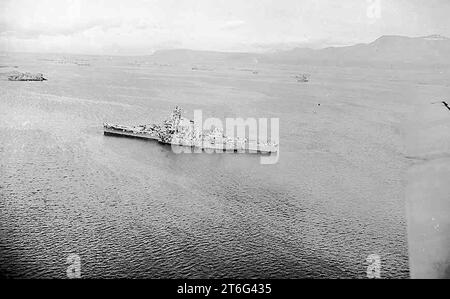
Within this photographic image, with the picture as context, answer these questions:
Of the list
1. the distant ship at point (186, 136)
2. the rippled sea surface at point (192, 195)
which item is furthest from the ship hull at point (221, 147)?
the rippled sea surface at point (192, 195)

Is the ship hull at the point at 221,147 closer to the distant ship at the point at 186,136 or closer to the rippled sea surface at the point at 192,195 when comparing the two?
the distant ship at the point at 186,136

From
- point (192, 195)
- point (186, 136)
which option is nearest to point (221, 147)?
point (186, 136)

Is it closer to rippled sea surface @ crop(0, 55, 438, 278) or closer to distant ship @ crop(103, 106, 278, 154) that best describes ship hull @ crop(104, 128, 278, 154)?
distant ship @ crop(103, 106, 278, 154)

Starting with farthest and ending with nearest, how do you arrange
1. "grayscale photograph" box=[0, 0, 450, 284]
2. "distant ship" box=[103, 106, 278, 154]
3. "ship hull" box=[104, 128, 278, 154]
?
"distant ship" box=[103, 106, 278, 154] → "ship hull" box=[104, 128, 278, 154] → "grayscale photograph" box=[0, 0, 450, 284]

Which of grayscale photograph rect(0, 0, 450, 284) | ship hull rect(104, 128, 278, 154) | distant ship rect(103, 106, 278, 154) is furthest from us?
distant ship rect(103, 106, 278, 154)

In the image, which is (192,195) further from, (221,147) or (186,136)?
(186,136)

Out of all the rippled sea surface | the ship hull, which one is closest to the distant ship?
the ship hull
